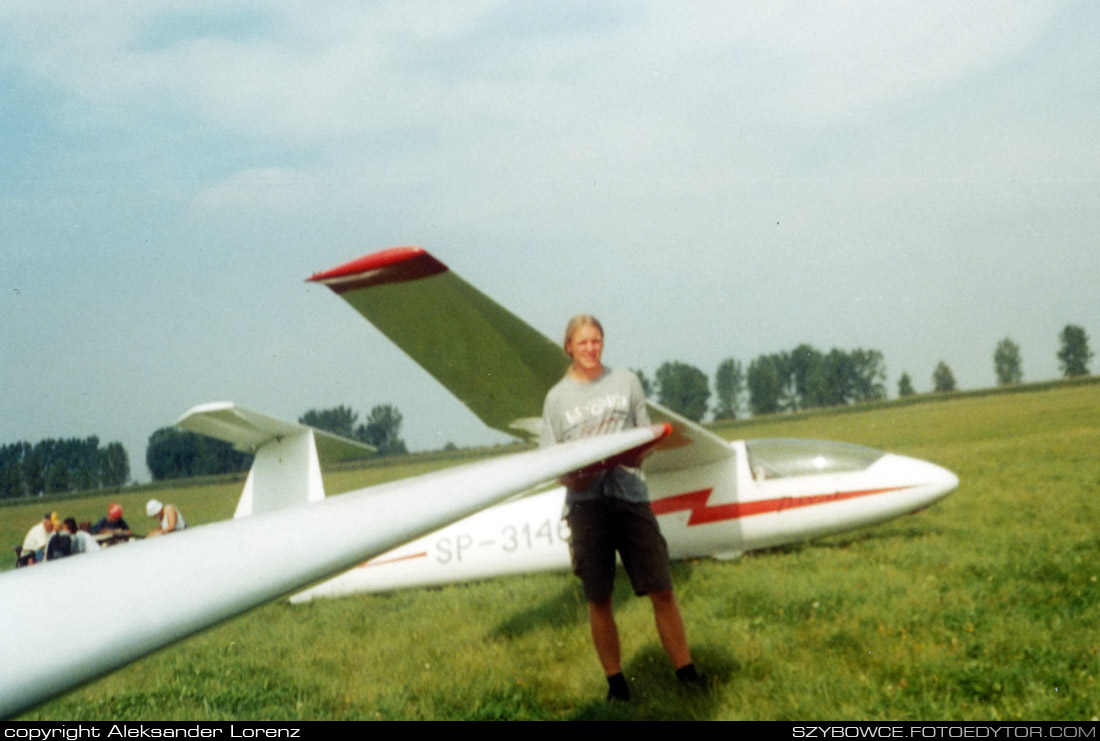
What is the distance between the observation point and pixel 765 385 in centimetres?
6738

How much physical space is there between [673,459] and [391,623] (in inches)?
111

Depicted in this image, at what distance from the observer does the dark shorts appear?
3.29 meters

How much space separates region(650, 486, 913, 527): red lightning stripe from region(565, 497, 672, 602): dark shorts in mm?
3141

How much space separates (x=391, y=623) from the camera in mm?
5660

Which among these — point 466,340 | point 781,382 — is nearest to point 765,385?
point 781,382

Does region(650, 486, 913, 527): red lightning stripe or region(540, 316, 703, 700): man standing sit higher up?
region(540, 316, 703, 700): man standing

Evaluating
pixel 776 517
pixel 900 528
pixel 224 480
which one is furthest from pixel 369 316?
pixel 224 480

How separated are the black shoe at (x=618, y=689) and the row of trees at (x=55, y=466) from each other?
1215 inches

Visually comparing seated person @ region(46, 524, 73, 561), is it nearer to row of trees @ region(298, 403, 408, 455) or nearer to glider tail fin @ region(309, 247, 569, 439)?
glider tail fin @ region(309, 247, 569, 439)

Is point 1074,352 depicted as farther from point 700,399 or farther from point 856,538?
point 856,538

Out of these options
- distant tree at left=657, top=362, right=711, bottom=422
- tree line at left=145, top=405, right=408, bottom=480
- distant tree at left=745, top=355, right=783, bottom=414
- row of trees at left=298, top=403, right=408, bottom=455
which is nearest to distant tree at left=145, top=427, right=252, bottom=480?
tree line at left=145, top=405, right=408, bottom=480

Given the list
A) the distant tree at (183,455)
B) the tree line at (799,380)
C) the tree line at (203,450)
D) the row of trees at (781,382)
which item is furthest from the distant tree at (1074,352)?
the distant tree at (183,455)

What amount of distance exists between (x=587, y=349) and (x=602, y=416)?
Result: 0.34 metres

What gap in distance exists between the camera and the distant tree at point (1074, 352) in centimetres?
6924
